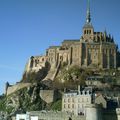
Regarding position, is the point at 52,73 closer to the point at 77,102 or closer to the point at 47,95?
the point at 47,95

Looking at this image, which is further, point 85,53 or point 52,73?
point 52,73

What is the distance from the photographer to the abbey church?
319 feet

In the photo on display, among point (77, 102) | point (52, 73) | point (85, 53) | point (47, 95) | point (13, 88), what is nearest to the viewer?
point (77, 102)

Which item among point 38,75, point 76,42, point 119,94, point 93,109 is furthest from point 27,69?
point 93,109

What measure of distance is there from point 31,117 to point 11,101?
61.9 ft

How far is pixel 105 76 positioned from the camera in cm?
9119

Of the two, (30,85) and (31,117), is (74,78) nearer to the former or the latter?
(30,85)

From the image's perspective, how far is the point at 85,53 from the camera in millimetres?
98188

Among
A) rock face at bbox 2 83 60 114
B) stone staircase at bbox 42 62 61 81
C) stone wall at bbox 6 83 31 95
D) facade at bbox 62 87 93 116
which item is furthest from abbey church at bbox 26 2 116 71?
facade at bbox 62 87 93 116

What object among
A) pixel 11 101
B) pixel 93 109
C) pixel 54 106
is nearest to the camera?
pixel 93 109

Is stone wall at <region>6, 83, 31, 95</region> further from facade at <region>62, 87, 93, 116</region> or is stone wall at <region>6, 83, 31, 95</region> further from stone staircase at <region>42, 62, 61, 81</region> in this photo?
facade at <region>62, 87, 93, 116</region>

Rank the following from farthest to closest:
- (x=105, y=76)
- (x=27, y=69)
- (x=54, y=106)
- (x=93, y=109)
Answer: (x=27, y=69) < (x=105, y=76) < (x=54, y=106) < (x=93, y=109)

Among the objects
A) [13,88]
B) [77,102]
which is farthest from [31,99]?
[13,88]

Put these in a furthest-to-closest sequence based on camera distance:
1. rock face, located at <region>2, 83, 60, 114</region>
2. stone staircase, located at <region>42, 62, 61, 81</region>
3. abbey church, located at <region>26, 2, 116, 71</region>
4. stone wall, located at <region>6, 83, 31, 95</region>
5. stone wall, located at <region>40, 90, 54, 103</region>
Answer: stone staircase, located at <region>42, 62, 61, 81</region>, abbey church, located at <region>26, 2, 116, 71</region>, stone wall, located at <region>6, 83, 31, 95</region>, stone wall, located at <region>40, 90, 54, 103</region>, rock face, located at <region>2, 83, 60, 114</region>
